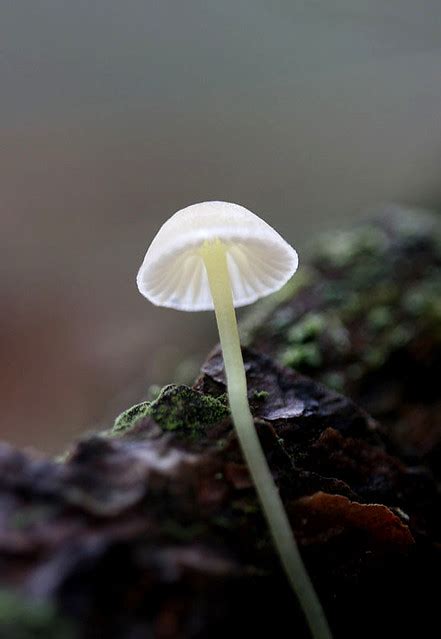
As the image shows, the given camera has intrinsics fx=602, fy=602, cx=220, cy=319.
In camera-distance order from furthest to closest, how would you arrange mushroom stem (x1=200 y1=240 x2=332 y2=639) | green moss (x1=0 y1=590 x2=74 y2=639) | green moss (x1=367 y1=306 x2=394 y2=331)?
green moss (x1=367 y1=306 x2=394 y2=331), mushroom stem (x1=200 y1=240 x2=332 y2=639), green moss (x1=0 y1=590 x2=74 y2=639)

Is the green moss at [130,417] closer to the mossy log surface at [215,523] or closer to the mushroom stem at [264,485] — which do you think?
the mossy log surface at [215,523]

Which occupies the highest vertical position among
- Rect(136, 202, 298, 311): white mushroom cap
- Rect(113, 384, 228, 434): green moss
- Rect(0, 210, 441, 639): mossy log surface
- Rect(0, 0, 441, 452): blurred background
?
Rect(0, 0, 441, 452): blurred background

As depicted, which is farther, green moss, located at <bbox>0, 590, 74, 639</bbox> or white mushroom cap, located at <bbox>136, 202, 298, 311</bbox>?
white mushroom cap, located at <bbox>136, 202, 298, 311</bbox>

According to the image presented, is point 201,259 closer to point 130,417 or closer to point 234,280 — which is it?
point 234,280

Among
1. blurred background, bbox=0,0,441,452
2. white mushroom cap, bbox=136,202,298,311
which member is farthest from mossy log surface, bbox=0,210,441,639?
blurred background, bbox=0,0,441,452

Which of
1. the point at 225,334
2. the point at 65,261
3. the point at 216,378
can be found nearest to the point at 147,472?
the point at 225,334

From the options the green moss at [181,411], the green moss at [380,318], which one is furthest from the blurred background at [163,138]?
the green moss at [181,411]

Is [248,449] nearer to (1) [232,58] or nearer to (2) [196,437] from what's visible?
(2) [196,437]

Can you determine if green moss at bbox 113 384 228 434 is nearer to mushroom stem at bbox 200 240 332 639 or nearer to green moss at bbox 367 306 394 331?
mushroom stem at bbox 200 240 332 639

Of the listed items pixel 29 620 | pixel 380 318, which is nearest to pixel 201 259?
pixel 29 620
